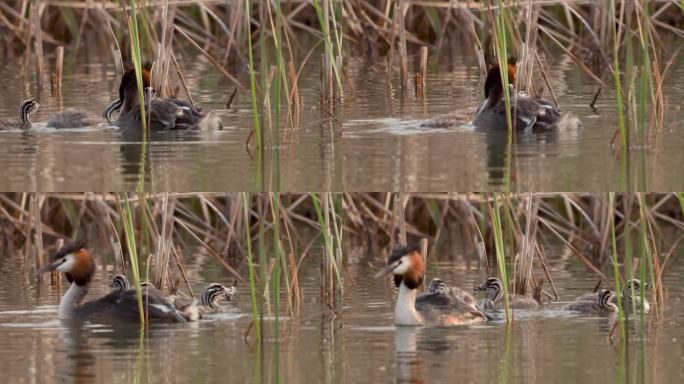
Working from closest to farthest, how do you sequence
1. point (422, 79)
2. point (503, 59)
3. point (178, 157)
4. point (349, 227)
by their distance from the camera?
1. point (503, 59)
2. point (178, 157)
3. point (422, 79)
4. point (349, 227)

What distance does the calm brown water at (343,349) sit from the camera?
747cm

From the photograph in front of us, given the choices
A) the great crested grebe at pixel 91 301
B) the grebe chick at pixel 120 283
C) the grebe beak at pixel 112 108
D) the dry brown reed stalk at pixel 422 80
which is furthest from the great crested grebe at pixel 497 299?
the grebe beak at pixel 112 108

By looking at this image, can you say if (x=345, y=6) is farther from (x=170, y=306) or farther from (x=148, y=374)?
(x=148, y=374)

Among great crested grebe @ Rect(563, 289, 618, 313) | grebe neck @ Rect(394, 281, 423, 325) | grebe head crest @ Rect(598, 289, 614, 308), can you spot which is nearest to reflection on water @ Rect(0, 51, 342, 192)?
grebe neck @ Rect(394, 281, 423, 325)

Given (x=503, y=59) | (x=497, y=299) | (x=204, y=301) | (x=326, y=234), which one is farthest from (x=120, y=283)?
(x=503, y=59)

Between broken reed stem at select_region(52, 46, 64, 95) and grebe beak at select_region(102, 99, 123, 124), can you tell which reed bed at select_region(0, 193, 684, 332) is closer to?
grebe beak at select_region(102, 99, 123, 124)

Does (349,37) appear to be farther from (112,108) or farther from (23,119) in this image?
(23,119)

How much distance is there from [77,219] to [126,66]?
1530 mm

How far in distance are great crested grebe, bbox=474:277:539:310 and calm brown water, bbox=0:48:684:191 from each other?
92 centimetres

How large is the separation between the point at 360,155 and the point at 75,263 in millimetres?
2521

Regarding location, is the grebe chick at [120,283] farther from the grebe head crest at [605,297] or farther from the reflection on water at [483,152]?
the grebe head crest at [605,297]

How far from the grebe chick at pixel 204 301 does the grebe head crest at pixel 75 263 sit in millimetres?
823

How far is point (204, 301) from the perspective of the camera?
9.63 metres

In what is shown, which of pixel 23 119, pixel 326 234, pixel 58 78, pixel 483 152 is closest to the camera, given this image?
pixel 326 234
